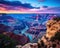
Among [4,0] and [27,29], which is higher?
[4,0]

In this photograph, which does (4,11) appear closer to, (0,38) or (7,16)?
(7,16)

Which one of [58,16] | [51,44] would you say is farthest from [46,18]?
[51,44]

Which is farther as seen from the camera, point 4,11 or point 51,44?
point 4,11

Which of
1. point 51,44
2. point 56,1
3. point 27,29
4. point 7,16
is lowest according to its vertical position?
point 51,44

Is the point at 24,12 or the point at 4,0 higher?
the point at 4,0

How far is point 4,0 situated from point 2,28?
2.48 feet

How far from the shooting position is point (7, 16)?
18.5ft

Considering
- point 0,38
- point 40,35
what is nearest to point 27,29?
point 40,35

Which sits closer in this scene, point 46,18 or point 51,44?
point 51,44

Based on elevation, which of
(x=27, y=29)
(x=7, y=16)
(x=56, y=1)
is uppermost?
(x=56, y=1)

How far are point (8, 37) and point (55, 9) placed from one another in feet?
4.82

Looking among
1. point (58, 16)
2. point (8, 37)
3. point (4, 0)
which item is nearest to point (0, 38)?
point (8, 37)

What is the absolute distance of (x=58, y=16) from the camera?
5.54m

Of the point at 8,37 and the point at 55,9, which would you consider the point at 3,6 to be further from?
the point at 55,9
